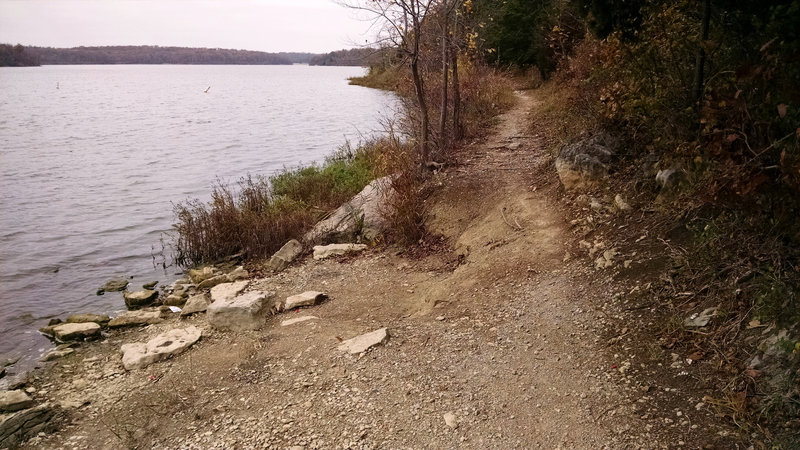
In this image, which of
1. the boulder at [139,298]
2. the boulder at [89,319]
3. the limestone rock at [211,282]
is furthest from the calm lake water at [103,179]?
the limestone rock at [211,282]

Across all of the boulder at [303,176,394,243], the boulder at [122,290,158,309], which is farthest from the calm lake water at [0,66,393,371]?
the boulder at [303,176,394,243]

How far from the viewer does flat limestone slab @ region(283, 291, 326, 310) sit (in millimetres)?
7426

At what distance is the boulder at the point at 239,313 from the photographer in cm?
701

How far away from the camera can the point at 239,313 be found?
7.05m

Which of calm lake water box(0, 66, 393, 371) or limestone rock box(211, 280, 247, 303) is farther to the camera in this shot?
calm lake water box(0, 66, 393, 371)

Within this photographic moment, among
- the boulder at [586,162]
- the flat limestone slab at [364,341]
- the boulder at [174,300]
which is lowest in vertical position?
the boulder at [174,300]

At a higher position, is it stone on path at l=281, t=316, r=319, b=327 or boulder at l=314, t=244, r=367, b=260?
boulder at l=314, t=244, r=367, b=260

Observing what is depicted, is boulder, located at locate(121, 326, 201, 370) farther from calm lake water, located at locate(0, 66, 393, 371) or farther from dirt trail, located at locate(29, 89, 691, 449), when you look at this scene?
calm lake water, located at locate(0, 66, 393, 371)

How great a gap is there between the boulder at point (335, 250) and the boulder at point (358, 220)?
418 millimetres

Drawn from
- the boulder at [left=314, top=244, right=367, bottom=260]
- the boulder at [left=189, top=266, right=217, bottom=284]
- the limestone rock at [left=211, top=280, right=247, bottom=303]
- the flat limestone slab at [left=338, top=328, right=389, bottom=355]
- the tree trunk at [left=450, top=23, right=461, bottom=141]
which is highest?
the tree trunk at [left=450, top=23, right=461, bottom=141]

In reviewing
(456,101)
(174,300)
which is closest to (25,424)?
(174,300)

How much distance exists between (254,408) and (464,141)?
30.3 feet

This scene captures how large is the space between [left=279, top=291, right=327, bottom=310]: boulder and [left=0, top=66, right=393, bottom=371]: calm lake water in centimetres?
375

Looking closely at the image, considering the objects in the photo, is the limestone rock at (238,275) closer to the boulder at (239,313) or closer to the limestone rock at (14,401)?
the boulder at (239,313)
